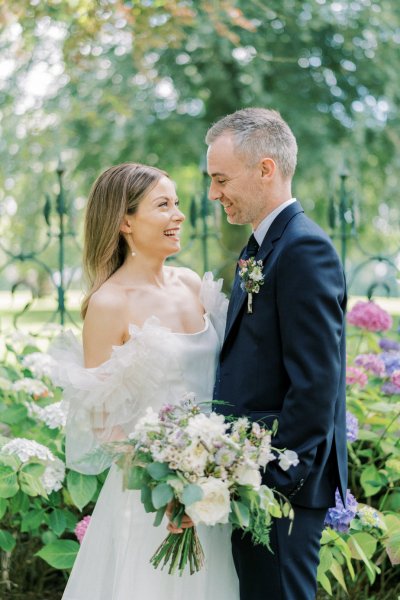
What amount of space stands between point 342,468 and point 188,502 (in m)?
0.75

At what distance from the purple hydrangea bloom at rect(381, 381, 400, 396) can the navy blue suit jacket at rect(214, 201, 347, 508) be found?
1.44 m

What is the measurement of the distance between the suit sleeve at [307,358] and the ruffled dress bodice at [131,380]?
0.59 m

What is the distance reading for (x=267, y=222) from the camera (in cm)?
268

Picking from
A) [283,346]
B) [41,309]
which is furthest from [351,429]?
[41,309]

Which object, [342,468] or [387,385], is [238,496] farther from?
[387,385]

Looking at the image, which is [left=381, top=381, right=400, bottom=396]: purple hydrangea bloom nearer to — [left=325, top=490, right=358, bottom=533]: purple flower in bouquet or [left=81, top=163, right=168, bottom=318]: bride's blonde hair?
[left=325, top=490, right=358, bottom=533]: purple flower in bouquet

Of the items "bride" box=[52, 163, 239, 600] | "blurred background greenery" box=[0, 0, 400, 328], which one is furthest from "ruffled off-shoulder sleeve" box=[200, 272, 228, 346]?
"blurred background greenery" box=[0, 0, 400, 328]

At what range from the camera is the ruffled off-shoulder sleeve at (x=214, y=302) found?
10.5 feet

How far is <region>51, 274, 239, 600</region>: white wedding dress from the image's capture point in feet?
9.29

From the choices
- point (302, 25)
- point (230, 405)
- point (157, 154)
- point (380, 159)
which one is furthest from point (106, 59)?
point (230, 405)

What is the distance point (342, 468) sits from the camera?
265 cm

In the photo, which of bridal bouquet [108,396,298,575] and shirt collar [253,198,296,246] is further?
shirt collar [253,198,296,246]

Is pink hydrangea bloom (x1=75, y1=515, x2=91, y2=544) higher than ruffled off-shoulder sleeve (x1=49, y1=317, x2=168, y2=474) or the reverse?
the reverse

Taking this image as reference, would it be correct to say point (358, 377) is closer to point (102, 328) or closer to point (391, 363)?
point (391, 363)
